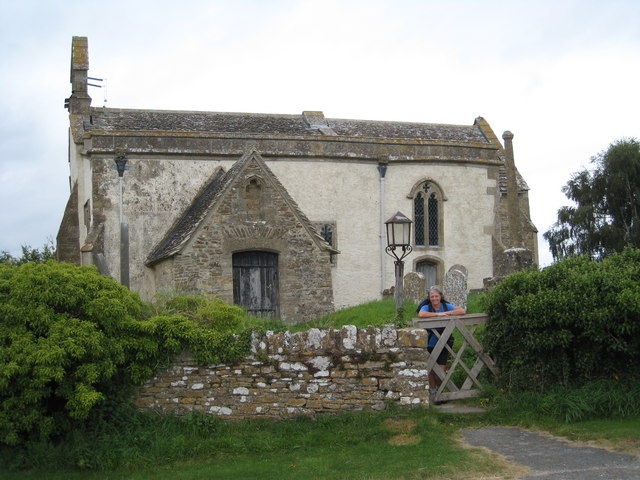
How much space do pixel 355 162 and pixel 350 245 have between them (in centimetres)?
267

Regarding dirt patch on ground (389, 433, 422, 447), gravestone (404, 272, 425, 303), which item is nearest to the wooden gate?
dirt patch on ground (389, 433, 422, 447)

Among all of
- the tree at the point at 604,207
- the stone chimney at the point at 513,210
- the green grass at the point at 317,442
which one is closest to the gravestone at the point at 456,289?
the green grass at the point at 317,442

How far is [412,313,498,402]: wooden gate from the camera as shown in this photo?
484 inches

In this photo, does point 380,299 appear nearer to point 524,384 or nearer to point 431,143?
point 431,143

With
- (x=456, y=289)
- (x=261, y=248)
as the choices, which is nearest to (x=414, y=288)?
(x=456, y=289)

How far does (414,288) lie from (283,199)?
13.0ft

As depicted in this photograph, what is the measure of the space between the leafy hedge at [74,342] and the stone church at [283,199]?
24.4 feet

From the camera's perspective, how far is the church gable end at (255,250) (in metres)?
19.1

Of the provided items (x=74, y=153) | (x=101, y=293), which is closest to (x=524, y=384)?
(x=101, y=293)

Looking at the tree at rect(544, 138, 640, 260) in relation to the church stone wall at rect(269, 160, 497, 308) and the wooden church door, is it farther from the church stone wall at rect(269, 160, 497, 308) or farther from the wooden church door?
the wooden church door

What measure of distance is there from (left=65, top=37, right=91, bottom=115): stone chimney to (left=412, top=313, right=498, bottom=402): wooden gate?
58.2 feet

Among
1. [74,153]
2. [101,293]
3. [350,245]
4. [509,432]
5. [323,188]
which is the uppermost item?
[74,153]

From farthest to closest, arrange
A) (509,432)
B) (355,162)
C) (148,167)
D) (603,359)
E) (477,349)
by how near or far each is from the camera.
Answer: (355,162) → (148,167) → (477,349) → (603,359) → (509,432)

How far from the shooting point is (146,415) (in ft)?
37.3
